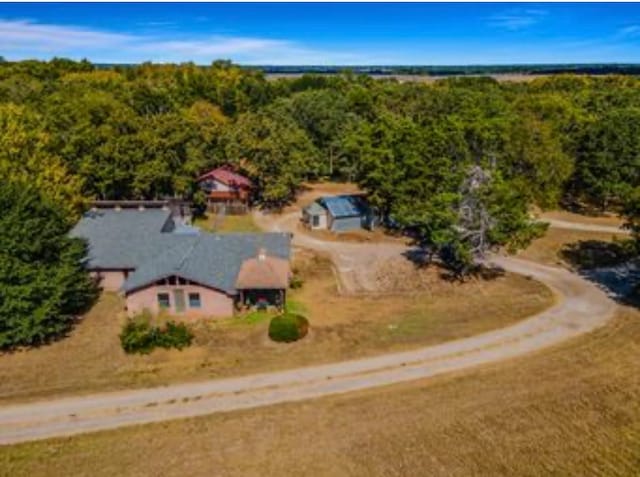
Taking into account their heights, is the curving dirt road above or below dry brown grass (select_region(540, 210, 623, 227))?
above

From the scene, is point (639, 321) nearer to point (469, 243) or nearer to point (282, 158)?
point (469, 243)

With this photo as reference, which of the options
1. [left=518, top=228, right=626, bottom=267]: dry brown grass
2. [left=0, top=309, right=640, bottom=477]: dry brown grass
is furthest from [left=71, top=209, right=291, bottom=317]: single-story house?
[left=518, top=228, right=626, bottom=267]: dry brown grass

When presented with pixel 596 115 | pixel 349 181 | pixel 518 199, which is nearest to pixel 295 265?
pixel 518 199

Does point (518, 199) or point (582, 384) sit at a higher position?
point (518, 199)

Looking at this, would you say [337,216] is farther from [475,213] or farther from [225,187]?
[475,213]

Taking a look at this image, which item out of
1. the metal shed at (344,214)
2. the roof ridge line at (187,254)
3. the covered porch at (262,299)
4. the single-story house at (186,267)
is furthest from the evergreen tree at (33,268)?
the metal shed at (344,214)

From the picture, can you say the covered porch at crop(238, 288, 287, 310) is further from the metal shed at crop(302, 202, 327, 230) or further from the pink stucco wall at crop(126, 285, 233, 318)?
the metal shed at crop(302, 202, 327, 230)

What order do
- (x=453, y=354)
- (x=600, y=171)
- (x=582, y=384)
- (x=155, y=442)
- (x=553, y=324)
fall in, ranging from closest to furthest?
1. (x=155, y=442)
2. (x=582, y=384)
3. (x=453, y=354)
4. (x=553, y=324)
5. (x=600, y=171)

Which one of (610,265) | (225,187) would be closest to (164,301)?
(225,187)
